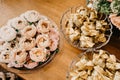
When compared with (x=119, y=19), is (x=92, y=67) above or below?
below

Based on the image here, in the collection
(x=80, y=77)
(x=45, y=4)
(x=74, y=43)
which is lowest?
(x=80, y=77)

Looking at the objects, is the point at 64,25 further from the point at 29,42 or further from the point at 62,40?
the point at 29,42

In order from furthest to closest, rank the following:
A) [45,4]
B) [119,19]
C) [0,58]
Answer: [45,4] → [0,58] → [119,19]

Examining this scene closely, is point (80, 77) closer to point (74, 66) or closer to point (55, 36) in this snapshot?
point (74, 66)

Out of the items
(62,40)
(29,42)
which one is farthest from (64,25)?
(29,42)

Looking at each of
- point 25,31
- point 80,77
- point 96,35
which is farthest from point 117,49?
point 25,31

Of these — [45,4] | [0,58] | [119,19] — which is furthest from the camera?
[45,4]

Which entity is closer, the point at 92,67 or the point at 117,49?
the point at 92,67
